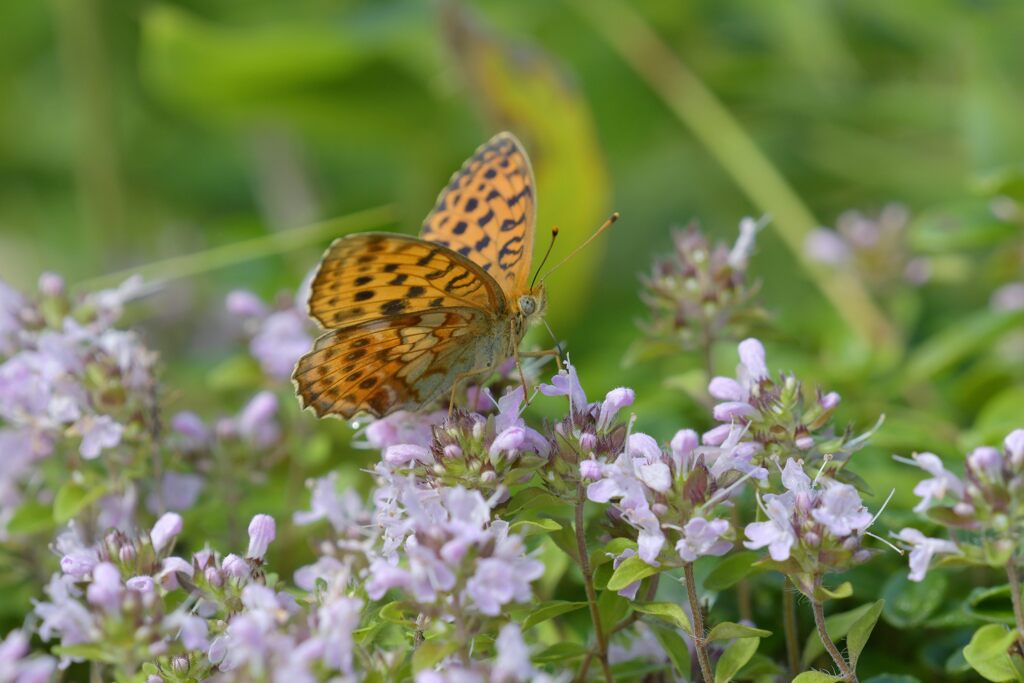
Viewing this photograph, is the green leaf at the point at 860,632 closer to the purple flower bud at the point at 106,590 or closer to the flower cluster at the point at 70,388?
the purple flower bud at the point at 106,590

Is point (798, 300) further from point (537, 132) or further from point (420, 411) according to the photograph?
point (420, 411)

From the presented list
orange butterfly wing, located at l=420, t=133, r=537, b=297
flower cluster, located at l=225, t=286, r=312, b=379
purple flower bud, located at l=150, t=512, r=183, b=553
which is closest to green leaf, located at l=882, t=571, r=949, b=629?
orange butterfly wing, located at l=420, t=133, r=537, b=297

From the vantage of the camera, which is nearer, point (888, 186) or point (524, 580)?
point (524, 580)

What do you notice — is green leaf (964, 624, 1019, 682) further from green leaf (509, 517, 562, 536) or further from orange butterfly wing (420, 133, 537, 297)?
orange butterfly wing (420, 133, 537, 297)

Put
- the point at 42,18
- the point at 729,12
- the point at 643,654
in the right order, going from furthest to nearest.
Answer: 1. the point at 42,18
2. the point at 729,12
3. the point at 643,654

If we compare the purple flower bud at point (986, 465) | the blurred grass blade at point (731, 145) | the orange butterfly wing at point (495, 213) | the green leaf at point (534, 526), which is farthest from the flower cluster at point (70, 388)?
the blurred grass blade at point (731, 145)

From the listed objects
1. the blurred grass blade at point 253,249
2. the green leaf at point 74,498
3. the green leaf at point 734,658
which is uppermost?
the blurred grass blade at point 253,249

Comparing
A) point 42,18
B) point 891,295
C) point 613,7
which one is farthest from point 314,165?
point 891,295
